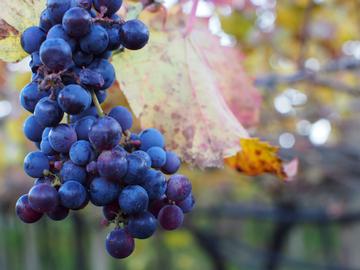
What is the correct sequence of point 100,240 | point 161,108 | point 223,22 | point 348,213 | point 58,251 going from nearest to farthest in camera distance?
point 161,108
point 223,22
point 348,213
point 100,240
point 58,251

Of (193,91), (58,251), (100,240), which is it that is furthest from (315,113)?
(58,251)

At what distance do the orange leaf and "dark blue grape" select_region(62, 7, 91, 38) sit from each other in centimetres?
36

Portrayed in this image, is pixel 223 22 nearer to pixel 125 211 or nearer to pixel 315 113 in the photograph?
pixel 315 113

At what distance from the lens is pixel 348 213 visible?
4344mm

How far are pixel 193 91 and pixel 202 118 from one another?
5cm

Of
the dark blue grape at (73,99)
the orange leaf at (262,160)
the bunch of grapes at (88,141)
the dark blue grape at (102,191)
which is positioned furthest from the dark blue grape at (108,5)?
the orange leaf at (262,160)

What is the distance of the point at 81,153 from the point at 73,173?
3 centimetres

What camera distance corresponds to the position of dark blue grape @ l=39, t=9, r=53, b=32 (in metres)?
0.68

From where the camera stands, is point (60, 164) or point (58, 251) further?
point (58, 251)

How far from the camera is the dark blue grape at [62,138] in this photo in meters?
0.64

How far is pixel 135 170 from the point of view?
0.62 metres

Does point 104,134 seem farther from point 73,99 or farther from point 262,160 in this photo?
point 262,160

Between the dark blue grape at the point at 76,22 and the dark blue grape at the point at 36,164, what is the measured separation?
6.0 inches

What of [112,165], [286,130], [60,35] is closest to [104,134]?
[112,165]
